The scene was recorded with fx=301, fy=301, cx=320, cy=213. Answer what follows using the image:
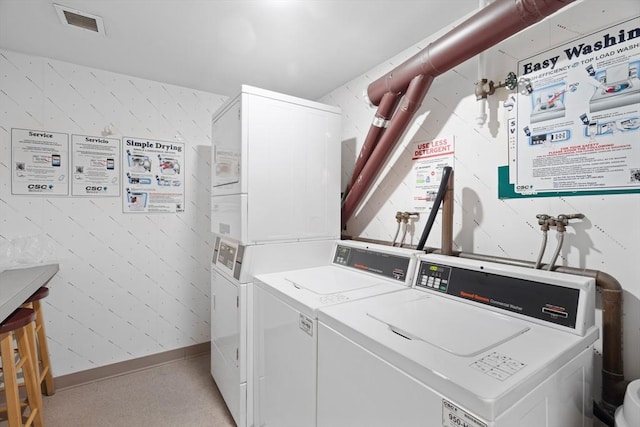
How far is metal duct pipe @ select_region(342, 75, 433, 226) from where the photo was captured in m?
1.69

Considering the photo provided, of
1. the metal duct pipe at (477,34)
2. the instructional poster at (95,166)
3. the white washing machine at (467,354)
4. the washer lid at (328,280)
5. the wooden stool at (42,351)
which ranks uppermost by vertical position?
the metal duct pipe at (477,34)

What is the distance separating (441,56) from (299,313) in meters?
1.43

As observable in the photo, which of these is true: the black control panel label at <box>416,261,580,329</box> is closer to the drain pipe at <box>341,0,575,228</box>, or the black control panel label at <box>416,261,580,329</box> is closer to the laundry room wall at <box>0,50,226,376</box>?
the drain pipe at <box>341,0,575,228</box>

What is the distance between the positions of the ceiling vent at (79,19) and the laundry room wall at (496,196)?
1.75 meters

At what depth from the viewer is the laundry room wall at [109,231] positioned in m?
2.12

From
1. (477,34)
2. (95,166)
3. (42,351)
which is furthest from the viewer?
(95,166)

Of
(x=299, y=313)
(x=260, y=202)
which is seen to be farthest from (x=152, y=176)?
(x=299, y=313)

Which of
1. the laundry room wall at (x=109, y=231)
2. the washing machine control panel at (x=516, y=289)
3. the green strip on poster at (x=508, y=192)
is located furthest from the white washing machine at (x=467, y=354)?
the laundry room wall at (x=109, y=231)

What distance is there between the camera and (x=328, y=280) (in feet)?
5.56

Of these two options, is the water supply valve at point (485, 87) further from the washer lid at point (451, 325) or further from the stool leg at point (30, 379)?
the stool leg at point (30, 379)

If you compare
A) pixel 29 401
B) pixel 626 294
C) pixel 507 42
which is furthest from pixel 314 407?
pixel 507 42

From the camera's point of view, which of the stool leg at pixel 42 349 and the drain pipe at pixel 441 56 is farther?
the stool leg at pixel 42 349

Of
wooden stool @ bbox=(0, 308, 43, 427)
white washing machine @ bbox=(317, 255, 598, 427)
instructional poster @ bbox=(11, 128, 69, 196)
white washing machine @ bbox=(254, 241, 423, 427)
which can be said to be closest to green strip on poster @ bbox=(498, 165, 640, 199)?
white washing machine @ bbox=(317, 255, 598, 427)

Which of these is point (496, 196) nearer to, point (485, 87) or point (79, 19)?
point (485, 87)
